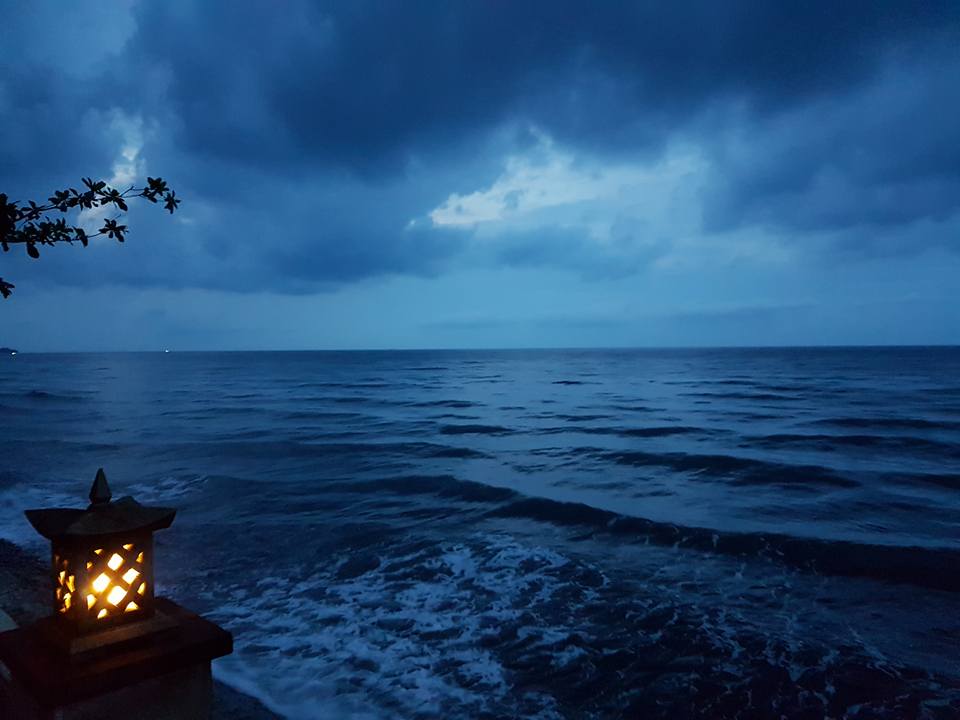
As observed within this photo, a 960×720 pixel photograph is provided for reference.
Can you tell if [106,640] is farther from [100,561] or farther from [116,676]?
[100,561]

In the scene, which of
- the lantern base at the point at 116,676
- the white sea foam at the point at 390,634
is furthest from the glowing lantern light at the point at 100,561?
the white sea foam at the point at 390,634

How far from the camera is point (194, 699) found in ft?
10.9

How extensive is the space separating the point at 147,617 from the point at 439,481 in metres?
13.7

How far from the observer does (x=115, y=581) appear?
10.9 ft

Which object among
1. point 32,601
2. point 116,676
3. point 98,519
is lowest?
point 32,601

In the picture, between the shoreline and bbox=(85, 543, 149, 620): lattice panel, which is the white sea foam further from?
bbox=(85, 543, 149, 620): lattice panel

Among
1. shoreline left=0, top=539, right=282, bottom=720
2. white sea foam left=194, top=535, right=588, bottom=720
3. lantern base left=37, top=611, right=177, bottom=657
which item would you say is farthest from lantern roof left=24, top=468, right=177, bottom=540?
white sea foam left=194, top=535, right=588, bottom=720

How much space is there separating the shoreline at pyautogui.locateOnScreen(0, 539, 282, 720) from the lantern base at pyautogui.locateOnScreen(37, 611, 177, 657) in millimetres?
3061

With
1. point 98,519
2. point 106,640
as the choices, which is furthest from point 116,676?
point 98,519

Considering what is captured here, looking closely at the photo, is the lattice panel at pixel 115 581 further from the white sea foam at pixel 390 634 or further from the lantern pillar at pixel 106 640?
the white sea foam at pixel 390 634

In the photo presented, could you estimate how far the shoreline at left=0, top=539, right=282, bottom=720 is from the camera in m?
5.79

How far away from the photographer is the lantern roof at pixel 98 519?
3.28 metres

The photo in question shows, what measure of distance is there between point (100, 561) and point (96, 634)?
1.30 feet

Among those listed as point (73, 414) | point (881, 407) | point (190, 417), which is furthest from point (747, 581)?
point (73, 414)
